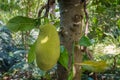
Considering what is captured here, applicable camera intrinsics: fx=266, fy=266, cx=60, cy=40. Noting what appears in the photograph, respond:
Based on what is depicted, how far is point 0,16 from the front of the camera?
257 cm

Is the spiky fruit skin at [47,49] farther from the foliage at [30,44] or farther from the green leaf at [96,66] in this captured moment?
the foliage at [30,44]

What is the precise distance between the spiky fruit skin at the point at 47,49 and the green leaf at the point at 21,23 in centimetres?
7

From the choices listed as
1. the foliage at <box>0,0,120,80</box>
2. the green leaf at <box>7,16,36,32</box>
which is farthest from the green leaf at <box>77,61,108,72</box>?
the foliage at <box>0,0,120,80</box>

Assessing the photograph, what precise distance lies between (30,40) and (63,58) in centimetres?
204

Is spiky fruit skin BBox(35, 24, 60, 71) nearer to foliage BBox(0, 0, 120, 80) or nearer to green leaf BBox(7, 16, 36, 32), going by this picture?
green leaf BBox(7, 16, 36, 32)

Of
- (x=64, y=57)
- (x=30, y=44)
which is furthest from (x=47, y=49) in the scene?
(x=30, y=44)

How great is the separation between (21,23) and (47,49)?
14 cm

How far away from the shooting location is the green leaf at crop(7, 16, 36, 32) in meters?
0.50

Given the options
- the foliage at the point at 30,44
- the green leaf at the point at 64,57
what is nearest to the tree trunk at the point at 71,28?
the green leaf at the point at 64,57

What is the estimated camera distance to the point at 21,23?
50cm

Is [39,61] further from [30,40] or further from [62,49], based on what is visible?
[30,40]

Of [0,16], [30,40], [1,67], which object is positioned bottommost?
[1,67]

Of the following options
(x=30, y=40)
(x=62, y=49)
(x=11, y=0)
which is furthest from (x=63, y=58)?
(x=30, y=40)

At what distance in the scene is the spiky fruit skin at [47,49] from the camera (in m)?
0.37
